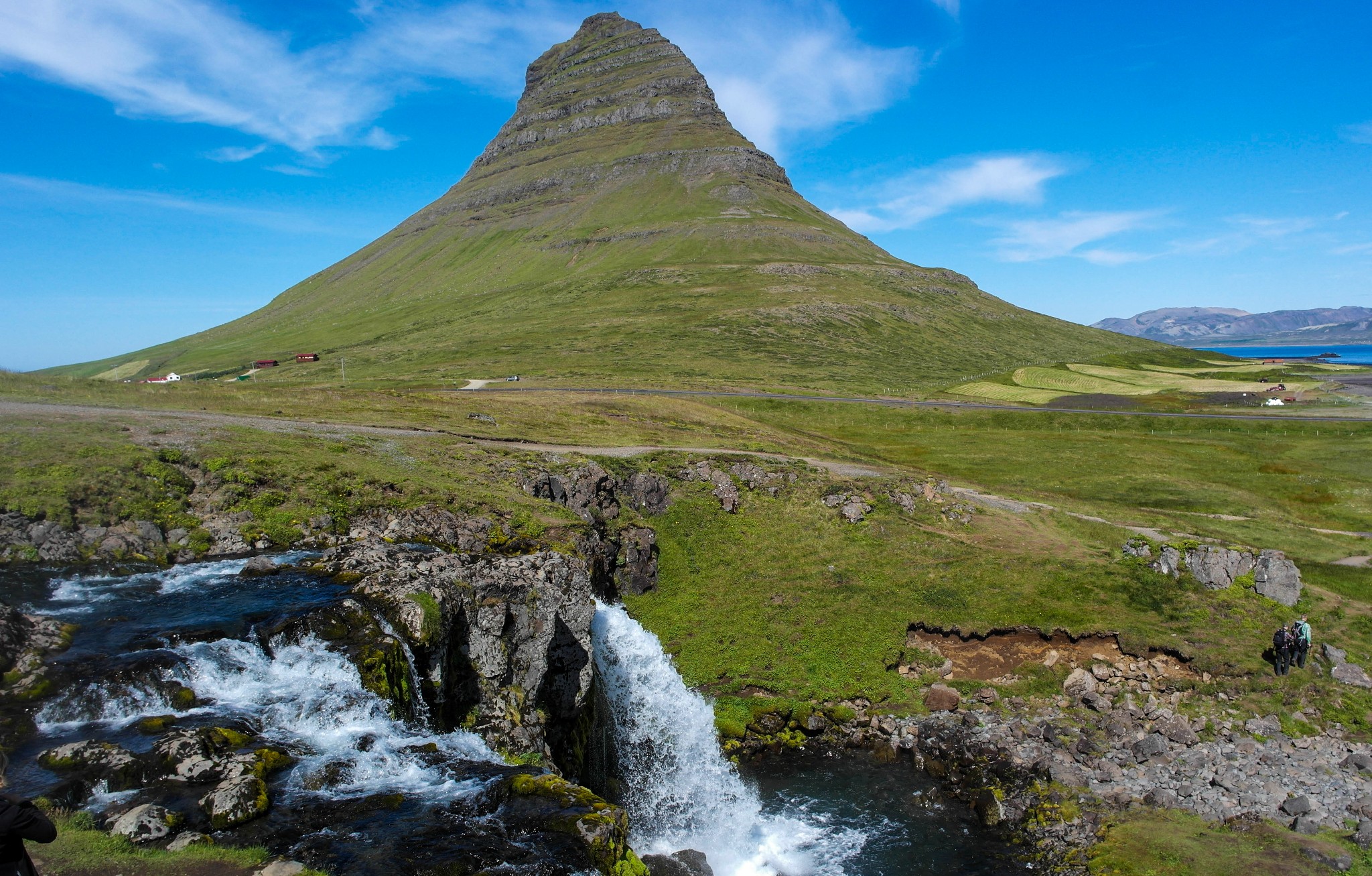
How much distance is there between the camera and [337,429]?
47.6m

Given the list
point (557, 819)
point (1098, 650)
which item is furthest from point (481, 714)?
point (1098, 650)

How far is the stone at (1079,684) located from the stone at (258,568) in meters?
35.8

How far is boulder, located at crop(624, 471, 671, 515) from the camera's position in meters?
49.2

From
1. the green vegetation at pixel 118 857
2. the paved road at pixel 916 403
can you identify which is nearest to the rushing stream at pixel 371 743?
the green vegetation at pixel 118 857

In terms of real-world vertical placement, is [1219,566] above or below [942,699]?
above

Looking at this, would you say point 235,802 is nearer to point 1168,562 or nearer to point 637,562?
point 637,562

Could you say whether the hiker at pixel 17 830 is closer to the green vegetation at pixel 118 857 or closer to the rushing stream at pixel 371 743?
the green vegetation at pixel 118 857

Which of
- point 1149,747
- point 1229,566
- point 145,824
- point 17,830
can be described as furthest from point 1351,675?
point 17,830

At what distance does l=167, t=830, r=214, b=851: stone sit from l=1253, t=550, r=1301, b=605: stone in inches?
1941

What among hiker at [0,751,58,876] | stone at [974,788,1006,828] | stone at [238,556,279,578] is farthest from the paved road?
hiker at [0,751,58,876]

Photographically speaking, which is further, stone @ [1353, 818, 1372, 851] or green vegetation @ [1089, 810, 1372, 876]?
stone @ [1353, 818, 1372, 851]

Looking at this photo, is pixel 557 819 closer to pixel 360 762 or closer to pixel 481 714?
pixel 360 762

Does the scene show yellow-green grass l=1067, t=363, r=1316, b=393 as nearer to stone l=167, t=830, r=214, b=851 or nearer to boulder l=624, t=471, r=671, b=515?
boulder l=624, t=471, r=671, b=515

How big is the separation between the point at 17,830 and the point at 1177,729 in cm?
3754
